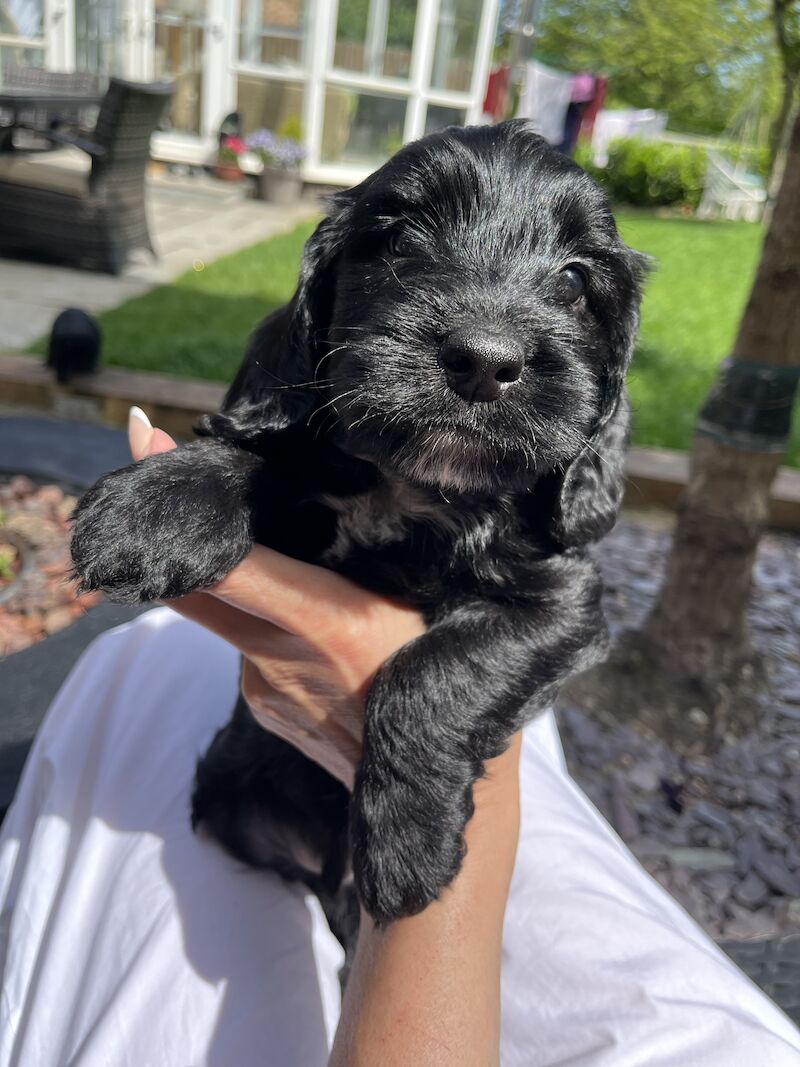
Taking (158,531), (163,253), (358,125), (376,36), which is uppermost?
(376,36)

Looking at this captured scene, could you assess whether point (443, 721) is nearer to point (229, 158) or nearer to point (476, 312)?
point (476, 312)

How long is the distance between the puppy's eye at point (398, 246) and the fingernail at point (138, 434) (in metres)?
0.54

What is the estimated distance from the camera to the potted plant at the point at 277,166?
41.9ft

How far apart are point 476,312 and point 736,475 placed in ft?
6.97

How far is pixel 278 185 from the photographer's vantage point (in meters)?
12.9

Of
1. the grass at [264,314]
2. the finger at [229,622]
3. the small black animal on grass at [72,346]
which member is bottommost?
the grass at [264,314]

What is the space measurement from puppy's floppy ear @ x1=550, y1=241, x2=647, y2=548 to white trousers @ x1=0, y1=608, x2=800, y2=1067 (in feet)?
2.20

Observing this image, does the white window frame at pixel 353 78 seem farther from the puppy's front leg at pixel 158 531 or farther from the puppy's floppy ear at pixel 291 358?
the puppy's front leg at pixel 158 531

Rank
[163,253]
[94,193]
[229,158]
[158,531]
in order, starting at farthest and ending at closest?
[229,158] < [163,253] < [94,193] < [158,531]

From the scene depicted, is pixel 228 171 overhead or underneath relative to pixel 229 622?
underneath

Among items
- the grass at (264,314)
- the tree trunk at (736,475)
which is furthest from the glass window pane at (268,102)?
the tree trunk at (736,475)

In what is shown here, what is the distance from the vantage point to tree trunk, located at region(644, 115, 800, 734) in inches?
118

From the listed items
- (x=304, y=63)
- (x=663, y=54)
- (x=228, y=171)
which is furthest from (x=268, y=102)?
(x=663, y=54)

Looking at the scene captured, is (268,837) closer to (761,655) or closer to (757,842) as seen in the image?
(757,842)
